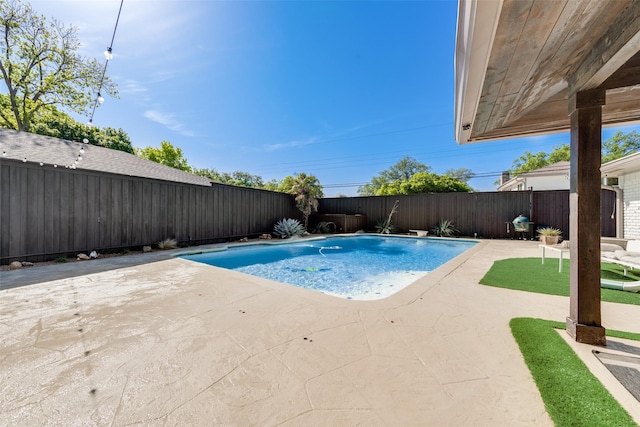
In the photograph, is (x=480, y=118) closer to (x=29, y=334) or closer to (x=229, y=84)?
(x=29, y=334)

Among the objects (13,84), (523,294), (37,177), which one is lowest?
(523,294)

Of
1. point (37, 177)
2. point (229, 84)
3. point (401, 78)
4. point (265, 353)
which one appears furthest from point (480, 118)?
point (401, 78)

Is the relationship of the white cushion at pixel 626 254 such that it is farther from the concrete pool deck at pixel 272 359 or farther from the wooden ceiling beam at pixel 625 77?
the wooden ceiling beam at pixel 625 77

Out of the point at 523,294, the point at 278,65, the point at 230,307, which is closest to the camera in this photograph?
the point at 230,307

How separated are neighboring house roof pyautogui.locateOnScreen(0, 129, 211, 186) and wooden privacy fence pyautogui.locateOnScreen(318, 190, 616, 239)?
839 cm

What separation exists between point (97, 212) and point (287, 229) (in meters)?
6.33

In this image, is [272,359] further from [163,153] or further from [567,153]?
[567,153]

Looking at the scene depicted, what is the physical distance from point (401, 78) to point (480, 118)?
42.8ft

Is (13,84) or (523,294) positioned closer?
(523,294)

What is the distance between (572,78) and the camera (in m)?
1.95

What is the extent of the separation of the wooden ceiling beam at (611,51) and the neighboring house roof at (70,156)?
859 cm

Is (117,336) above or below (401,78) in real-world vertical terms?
below

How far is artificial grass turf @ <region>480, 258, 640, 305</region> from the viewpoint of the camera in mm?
3141

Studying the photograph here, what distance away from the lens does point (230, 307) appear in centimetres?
273
